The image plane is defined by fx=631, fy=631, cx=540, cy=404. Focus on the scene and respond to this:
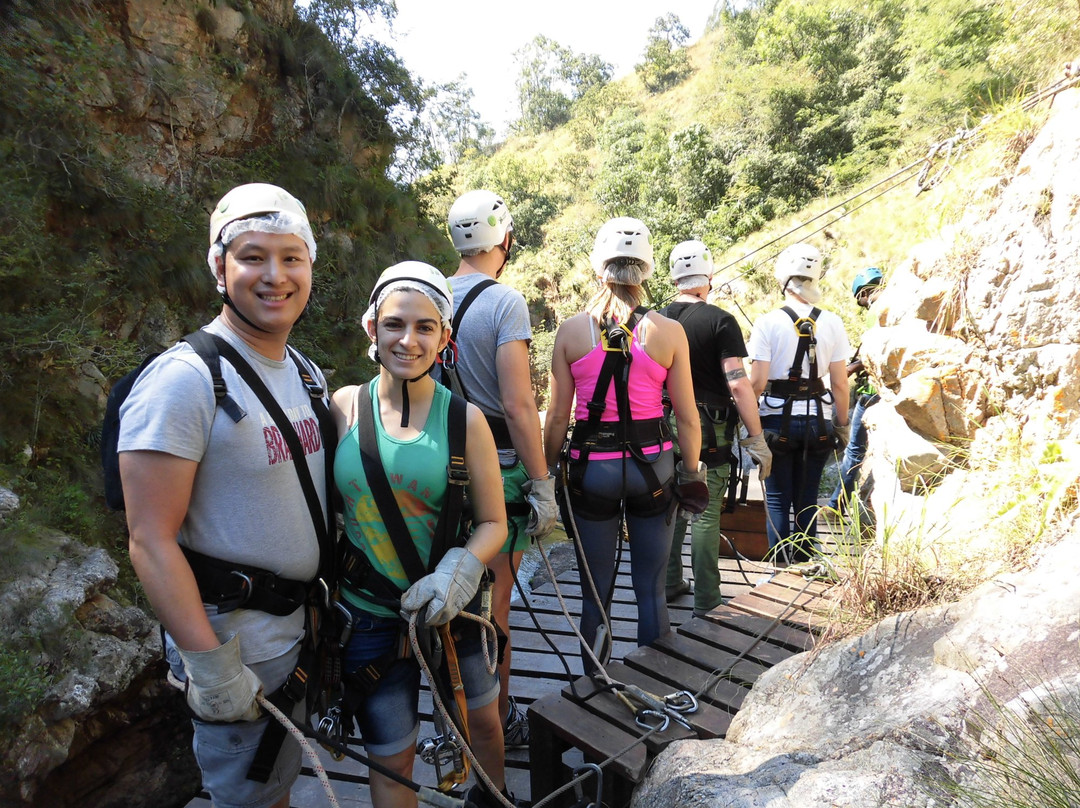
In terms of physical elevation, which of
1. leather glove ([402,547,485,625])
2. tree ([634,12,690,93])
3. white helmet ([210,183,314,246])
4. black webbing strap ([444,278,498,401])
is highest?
tree ([634,12,690,93])

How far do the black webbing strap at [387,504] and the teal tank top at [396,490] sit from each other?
0.04 feet

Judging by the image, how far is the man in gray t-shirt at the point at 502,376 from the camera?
242cm

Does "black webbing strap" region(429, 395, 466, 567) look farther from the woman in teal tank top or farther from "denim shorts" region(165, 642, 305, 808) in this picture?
"denim shorts" region(165, 642, 305, 808)

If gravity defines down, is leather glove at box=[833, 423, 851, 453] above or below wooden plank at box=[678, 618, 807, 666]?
above

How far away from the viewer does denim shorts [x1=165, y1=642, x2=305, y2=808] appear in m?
1.59

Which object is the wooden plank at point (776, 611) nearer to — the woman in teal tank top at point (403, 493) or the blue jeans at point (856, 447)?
the woman in teal tank top at point (403, 493)

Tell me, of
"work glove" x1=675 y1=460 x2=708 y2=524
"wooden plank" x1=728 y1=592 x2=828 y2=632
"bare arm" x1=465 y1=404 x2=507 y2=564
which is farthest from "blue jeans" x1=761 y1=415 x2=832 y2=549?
"bare arm" x1=465 y1=404 x2=507 y2=564

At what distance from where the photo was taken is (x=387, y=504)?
176cm

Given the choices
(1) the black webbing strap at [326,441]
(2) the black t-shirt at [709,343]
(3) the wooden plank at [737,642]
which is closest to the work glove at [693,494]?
(3) the wooden plank at [737,642]

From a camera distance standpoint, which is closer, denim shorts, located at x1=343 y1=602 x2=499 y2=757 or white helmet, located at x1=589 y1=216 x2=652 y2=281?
denim shorts, located at x1=343 y1=602 x2=499 y2=757

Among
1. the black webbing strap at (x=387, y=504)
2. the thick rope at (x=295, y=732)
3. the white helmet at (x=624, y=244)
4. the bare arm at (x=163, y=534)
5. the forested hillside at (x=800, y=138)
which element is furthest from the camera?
the forested hillside at (x=800, y=138)

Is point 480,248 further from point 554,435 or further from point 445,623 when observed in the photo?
point 445,623

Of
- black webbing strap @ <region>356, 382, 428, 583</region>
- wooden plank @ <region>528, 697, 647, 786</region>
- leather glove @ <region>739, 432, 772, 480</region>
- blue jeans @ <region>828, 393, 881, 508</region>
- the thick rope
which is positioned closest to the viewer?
the thick rope

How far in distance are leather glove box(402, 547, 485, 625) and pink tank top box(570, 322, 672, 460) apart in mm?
1098
